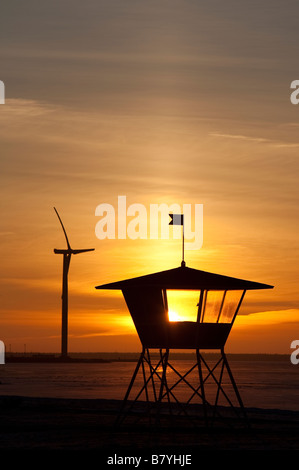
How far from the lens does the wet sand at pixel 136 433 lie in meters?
24.7

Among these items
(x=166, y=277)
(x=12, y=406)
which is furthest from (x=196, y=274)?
(x=12, y=406)

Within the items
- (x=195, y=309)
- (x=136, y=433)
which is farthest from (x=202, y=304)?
(x=136, y=433)

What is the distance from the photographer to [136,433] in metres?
29.3

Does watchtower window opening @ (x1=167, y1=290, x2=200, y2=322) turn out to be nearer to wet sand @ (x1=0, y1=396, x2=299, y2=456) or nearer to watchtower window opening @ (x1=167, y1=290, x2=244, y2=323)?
watchtower window opening @ (x1=167, y1=290, x2=244, y2=323)

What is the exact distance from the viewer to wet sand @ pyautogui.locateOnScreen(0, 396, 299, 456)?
24.7 metres

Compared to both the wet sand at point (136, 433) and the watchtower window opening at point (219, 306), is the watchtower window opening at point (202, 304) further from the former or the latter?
the wet sand at point (136, 433)

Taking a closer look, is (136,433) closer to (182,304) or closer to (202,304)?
(182,304)

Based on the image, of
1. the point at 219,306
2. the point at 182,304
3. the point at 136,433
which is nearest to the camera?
the point at 136,433

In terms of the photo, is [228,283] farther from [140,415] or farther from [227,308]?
[140,415]

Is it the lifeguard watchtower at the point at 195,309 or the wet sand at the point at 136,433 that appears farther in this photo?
the lifeguard watchtower at the point at 195,309

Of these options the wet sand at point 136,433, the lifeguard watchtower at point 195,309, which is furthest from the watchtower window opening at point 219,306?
the wet sand at point 136,433
